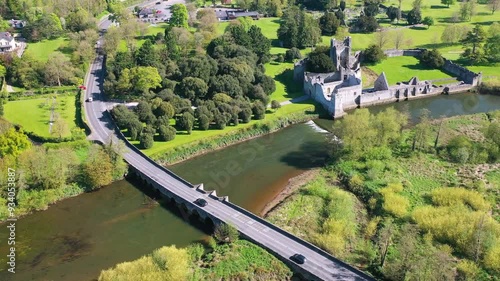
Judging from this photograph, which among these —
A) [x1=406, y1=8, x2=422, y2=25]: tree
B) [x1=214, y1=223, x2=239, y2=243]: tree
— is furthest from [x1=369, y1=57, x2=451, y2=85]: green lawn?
[x1=214, y1=223, x2=239, y2=243]: tree

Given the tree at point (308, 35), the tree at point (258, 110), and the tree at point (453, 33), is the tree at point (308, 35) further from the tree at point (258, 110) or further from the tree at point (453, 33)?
the tree at point (258, 110)

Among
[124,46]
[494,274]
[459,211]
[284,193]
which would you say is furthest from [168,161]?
[124,46]

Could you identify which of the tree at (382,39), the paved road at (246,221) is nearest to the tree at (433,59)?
the tree at (382,39)

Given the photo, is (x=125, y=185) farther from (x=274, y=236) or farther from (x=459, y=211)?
(x=459, y=211)

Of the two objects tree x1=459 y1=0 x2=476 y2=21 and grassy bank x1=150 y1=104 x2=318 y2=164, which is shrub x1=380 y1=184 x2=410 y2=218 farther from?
tree x1=459 y1=0 x2=476 y2=21

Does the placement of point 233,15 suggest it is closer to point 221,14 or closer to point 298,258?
point 221,14

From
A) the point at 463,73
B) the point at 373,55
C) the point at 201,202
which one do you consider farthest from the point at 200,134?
the point at 463,73
